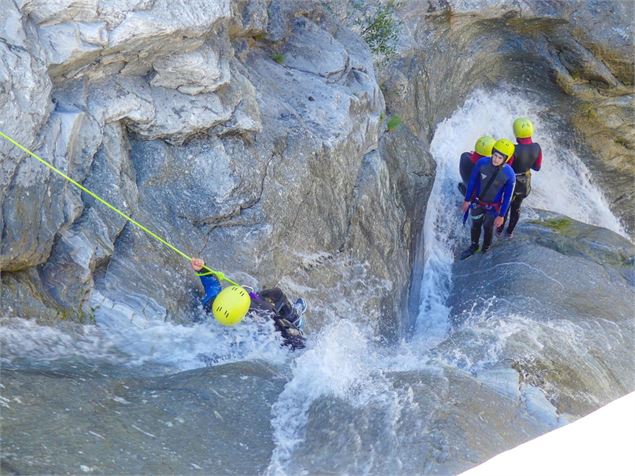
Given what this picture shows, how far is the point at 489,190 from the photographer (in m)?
10.7

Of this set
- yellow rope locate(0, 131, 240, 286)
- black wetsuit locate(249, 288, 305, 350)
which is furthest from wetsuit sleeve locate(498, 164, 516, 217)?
yellow rope locate(0, 131, 240, 286)

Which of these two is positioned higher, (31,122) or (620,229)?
(31,122)

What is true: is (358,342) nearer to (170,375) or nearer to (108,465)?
(170,375)

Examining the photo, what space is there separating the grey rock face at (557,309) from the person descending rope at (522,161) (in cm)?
43

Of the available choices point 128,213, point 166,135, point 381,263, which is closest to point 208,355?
point 128,213

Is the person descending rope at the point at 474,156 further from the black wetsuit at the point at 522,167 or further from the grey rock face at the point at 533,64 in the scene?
the grey rock face at the point at 533,64

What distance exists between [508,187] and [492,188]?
0.22m

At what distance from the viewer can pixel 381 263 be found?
1009cm

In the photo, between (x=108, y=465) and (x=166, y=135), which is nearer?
(x=108, y=465)

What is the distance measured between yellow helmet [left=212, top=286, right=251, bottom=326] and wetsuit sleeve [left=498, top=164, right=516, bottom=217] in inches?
196

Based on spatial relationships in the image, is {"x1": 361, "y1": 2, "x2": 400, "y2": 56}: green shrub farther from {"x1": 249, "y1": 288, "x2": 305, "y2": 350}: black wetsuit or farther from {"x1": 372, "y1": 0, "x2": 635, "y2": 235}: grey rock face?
{"x1": 249, "y1": 288, "x2": 305, "y2": 350}: black wetsuit

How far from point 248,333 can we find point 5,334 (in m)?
A: 2.31

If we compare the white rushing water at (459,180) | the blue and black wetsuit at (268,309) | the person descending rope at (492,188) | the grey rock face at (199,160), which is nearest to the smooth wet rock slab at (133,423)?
the grey rock face at (199,160)

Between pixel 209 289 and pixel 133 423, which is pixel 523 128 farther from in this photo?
pixel 133 423
